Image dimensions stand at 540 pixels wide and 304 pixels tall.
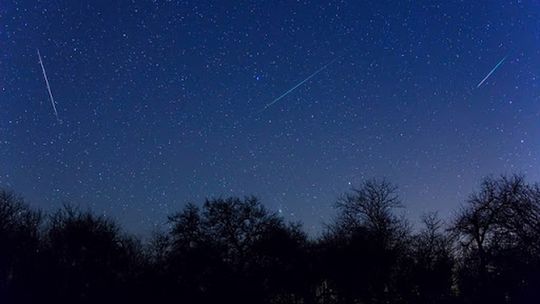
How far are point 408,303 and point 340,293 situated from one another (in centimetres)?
447

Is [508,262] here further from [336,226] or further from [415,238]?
[336,226]

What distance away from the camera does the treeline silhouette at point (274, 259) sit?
32438 millimetres

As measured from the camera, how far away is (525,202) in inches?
1305

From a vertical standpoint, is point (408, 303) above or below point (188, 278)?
below

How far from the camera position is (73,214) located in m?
38.4

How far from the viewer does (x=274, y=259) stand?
130 feet

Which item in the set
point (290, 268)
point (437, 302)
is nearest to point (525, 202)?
point (437, 302)

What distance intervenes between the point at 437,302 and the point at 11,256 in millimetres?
26131

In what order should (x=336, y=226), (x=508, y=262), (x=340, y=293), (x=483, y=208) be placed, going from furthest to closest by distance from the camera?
1. (x=336, y=226)
2. (x=340, y=293)
3. (x=483, y=208)
4. (x=508, y=262)

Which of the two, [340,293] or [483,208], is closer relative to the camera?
[483,208]

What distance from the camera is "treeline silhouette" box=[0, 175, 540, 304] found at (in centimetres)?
3244

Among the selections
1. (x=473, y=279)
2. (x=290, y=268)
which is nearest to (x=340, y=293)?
(x=290, y=268)

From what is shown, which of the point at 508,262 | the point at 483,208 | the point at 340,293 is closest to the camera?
the point at 508,262

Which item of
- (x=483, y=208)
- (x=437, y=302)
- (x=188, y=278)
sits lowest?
(x=437, y=302)
